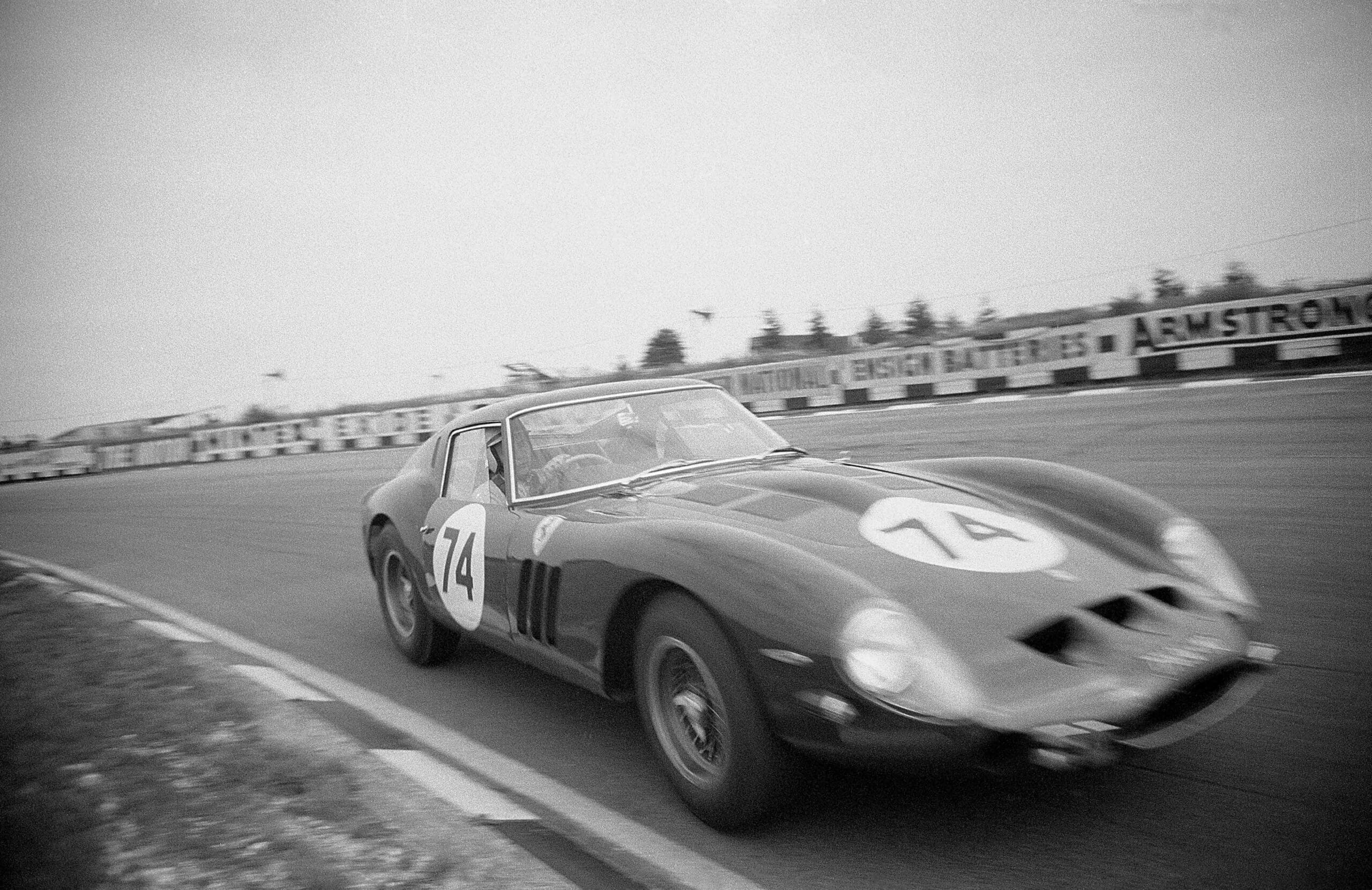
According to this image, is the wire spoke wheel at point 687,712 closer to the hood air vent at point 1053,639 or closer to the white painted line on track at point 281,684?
the hood air vent at point 1053,639

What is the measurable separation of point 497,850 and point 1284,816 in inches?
68.2

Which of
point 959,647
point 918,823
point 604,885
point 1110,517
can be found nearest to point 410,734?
point 604,885

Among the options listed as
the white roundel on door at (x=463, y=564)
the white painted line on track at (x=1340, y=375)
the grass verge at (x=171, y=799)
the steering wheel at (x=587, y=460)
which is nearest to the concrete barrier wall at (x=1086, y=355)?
the white painted line on track at (x=1340, y=375)

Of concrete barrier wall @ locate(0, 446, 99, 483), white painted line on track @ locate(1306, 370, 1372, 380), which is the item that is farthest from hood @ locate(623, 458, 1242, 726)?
concrete barrier wall @ locate(0, 446, 99, 483)

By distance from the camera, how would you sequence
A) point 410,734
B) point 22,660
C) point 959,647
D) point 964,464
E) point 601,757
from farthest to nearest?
point 22,660, point 964,464, point 410,734, point 601,757, point 959,647

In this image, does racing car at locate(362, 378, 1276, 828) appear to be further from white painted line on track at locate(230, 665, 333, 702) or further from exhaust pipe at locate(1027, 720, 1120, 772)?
white painted line on track at locate(230, 665, 333, 702)

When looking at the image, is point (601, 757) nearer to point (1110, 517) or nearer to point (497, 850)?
point (497, 850)

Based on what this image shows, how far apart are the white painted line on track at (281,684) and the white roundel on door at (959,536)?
7.54ft

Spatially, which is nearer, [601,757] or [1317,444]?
[601,757]

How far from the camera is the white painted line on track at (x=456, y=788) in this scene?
2490 millimetres

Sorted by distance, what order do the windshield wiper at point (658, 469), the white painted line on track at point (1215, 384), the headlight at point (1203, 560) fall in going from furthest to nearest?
the white painted line on track at point (1215, 384) → the windshield wiper at point (658, 469) → the headlight at point (1203, 560)

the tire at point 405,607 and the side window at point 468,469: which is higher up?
the side window at point 468,469

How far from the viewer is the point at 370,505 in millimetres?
4527

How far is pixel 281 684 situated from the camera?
390cm
